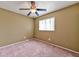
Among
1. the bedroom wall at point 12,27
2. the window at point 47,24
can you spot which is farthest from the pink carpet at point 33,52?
the window at point 47,24

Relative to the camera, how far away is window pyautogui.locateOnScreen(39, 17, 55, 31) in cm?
437

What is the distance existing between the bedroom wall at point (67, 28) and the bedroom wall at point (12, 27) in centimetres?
205

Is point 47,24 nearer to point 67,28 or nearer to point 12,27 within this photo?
point 67,28

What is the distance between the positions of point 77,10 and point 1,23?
3630 mm

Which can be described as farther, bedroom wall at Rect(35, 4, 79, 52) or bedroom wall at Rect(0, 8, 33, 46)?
bedroom wall at Rect(0, 8, 33, 46)

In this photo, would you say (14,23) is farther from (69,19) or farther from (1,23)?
(69,19)

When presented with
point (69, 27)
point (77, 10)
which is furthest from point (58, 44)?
point (77, 10)

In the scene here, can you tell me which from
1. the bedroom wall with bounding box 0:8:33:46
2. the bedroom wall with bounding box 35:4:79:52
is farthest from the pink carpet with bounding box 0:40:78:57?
the bedroom wall with bounding box 0:8:33:46

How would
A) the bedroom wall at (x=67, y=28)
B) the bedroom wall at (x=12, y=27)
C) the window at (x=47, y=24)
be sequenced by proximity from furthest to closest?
the window at (x=47, y=24) → the bedroom wall at (x=12, y=27) → the bedroom wall at (x=67, y=28)

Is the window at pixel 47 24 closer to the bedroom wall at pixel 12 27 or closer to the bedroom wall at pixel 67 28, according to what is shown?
the bedroom wall at pixel 67 28

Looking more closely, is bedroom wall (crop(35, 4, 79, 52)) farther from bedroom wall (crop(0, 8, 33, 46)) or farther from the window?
bedroom wall (crop(0, 8, 33, 46))

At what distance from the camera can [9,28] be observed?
4.14 meters

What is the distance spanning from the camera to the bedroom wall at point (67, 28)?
A: 297 centimetres

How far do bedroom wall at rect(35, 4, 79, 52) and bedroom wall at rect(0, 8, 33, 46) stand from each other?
205cm
